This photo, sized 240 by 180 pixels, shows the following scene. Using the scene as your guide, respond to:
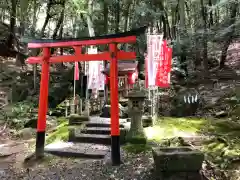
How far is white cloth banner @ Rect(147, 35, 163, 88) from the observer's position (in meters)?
10.9

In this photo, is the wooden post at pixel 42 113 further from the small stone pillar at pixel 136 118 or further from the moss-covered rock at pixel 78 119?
the moss-covered rock at pixel 78 119

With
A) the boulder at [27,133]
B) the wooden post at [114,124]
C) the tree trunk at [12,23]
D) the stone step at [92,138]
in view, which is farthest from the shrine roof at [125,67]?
the tree trunk at [12,23]

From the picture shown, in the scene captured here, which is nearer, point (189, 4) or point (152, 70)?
point (152, 70)

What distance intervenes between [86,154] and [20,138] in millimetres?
5561

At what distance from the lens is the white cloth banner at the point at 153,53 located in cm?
1086

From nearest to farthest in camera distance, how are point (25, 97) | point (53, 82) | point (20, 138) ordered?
point (20, 138), point (25, 97), point (53, 82)

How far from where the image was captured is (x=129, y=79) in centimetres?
1736

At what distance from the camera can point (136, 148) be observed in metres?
9.00

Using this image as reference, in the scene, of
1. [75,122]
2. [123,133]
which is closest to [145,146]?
[123,133]

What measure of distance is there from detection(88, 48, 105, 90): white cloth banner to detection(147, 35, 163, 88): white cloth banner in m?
3.25

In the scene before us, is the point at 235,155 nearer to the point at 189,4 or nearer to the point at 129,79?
the point at 129,79

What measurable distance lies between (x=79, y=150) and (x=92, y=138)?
1.10 meters

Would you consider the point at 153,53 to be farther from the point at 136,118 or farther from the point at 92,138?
the point at 92,138

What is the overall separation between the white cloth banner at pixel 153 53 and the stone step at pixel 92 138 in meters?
2.82
